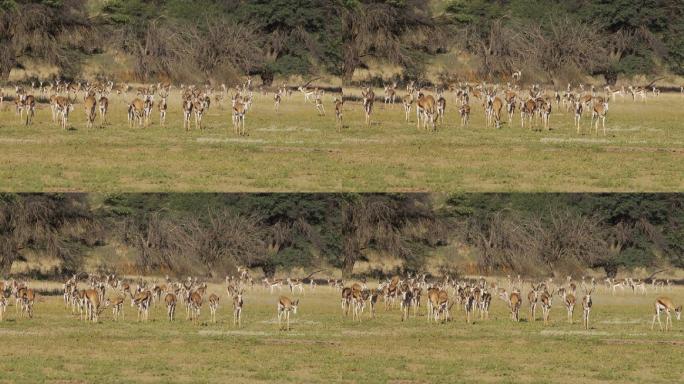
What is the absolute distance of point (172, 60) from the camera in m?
70.8

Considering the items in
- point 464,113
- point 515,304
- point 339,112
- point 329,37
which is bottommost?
point 515,304

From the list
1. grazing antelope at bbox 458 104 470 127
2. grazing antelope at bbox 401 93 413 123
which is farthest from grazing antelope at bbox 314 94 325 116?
grazing antelope at bbox 458 104 470 127

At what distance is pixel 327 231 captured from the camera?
64.3m

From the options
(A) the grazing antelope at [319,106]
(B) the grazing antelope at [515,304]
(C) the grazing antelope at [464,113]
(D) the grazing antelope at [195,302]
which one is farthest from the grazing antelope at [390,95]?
(D) the grazing antelope at [195,302]

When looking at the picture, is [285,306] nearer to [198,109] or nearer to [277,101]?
[198,109]

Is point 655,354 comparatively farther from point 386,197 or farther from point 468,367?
point 386,197

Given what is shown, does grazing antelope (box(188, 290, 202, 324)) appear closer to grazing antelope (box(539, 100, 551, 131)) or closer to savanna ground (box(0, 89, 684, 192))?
savanna ground (box(0, 89, 684, 192))

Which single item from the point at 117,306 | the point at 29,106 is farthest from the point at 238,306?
the point at 29,106

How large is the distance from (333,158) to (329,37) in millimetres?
11873

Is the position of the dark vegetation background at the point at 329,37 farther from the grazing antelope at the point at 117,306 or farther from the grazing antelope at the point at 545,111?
the grazing antelope at the point at 117,306

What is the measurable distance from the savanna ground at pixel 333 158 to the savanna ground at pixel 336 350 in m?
4.25

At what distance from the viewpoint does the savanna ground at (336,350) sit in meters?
42.9

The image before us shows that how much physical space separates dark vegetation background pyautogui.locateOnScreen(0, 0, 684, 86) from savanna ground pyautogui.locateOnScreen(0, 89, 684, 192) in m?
6.12

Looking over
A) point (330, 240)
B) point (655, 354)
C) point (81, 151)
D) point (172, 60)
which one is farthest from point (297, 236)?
point (655, 354)
